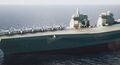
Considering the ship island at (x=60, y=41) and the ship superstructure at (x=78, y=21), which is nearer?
the ship island at (x=60, y=41)

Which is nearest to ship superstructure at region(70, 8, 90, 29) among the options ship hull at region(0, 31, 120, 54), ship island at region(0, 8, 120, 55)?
ship island at region(0, 8, 120, 55)

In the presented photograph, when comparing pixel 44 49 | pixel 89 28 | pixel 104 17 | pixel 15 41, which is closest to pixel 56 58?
pixel 44 49

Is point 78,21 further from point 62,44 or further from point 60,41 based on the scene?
point 60,41

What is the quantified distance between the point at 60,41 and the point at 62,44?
0.81 m

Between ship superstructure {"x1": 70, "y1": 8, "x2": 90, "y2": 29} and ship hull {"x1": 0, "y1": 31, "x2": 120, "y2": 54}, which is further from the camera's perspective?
ship superstructure {"x1": 70, "y1": 8, "x2": 90, "y2": 29}

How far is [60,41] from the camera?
45469 mm

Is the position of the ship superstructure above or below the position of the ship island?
above

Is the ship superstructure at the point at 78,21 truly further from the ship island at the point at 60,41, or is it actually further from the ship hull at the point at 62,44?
the ship hull at the point at 62,44

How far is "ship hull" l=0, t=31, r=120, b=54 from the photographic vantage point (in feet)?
142

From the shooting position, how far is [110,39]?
50188 millimetres

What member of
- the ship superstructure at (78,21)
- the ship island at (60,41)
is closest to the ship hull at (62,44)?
the ship island at (60,41)

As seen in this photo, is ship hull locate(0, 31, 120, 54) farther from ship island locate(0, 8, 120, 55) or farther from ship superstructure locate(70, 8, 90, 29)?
ship superstructure locate(70, 8, 90, 29)

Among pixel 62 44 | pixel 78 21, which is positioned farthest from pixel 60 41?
pixel 78 21

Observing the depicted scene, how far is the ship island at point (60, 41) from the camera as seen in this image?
43.4 m
